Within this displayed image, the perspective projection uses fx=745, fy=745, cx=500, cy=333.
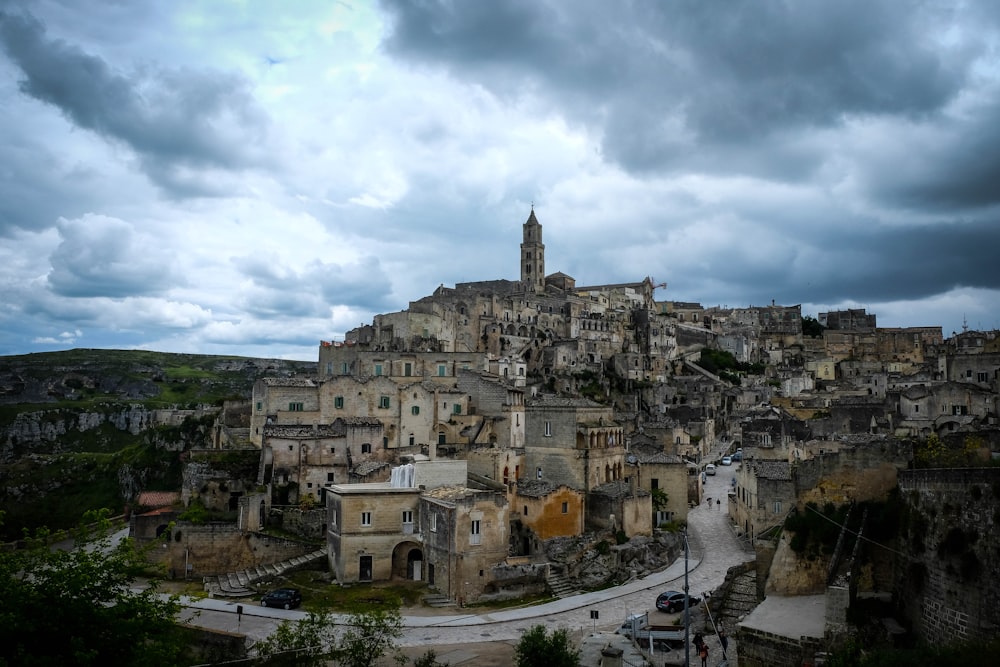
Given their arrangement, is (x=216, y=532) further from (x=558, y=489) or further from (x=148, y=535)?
(x=558, y=489)

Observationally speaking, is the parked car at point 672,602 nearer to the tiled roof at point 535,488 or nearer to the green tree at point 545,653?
the green tree at point 545,653

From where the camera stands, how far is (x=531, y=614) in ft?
105

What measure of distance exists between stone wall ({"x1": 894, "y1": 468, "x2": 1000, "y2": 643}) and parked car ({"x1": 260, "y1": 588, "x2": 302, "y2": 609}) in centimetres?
2435

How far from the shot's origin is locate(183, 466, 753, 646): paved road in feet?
97.6

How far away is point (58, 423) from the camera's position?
95.2 meters

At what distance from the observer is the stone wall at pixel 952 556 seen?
18.4m

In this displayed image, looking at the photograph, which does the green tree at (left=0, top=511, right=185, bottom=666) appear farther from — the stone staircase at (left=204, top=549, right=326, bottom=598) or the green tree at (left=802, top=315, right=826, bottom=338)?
the green tree at (left=802, top=315, right=826, bottom=338)

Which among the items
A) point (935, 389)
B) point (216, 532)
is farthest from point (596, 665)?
point (935, 389)

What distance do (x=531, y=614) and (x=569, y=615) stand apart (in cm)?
162

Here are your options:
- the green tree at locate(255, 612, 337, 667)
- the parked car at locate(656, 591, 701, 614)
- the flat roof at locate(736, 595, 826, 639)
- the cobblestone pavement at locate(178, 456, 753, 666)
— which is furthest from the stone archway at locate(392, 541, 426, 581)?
the flat roof at locate(736, 595, 826, 639)

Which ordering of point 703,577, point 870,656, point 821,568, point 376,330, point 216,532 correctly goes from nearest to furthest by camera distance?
1. point 870,656
2. point 821,568
3. point 703,577
4. point 216,532
5. point 376,330

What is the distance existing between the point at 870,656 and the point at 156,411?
90644mm

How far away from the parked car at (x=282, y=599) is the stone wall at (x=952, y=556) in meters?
24.4

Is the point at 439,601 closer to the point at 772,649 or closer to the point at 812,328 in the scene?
the point at 772,649
